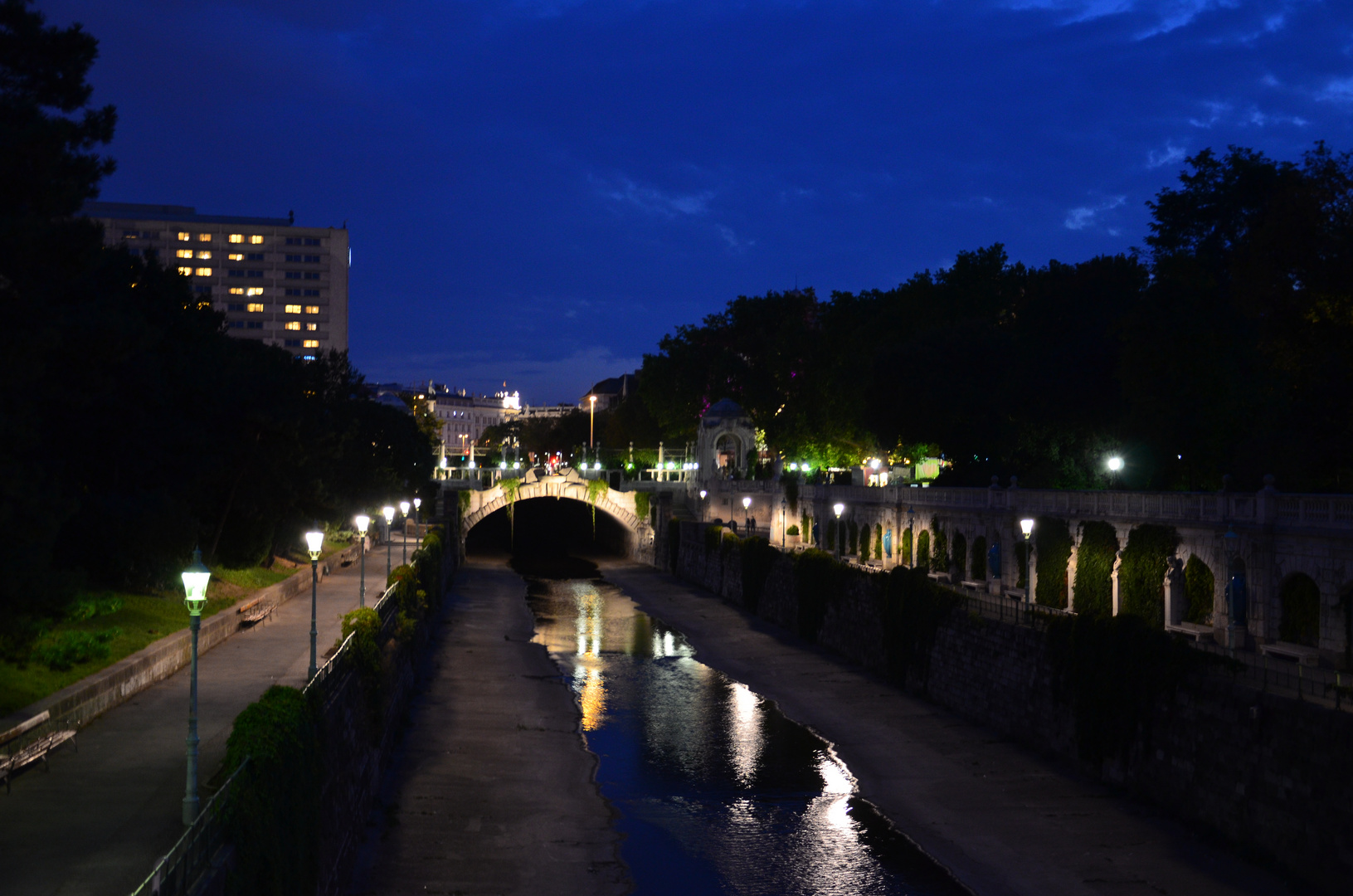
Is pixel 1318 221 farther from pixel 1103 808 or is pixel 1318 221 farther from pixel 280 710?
pixel 280 710

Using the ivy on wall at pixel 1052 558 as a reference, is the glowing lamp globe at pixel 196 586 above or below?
above

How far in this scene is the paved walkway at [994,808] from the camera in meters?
19.9

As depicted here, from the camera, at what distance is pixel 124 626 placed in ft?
88.1

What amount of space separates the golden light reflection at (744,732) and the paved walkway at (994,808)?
2.69 ft

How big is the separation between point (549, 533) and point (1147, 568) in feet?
287

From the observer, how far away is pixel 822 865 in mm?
20906

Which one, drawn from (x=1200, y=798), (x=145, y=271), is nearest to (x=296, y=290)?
(x=145, y=271)

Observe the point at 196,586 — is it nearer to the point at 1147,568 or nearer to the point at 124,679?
the point at 124,679

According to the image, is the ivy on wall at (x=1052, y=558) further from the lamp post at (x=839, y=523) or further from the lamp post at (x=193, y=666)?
the lamp post at (x=193, y=666)

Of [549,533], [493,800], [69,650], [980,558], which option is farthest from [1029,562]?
[549,533]

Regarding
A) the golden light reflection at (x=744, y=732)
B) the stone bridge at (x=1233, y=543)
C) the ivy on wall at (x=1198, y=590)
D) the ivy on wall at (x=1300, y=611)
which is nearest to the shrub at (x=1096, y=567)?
the stone bridge at (x=1233, y=543)

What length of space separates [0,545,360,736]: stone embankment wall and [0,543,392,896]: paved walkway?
0.78ft

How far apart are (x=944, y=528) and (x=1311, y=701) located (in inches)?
1157

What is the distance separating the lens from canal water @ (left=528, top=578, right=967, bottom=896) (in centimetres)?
2038
